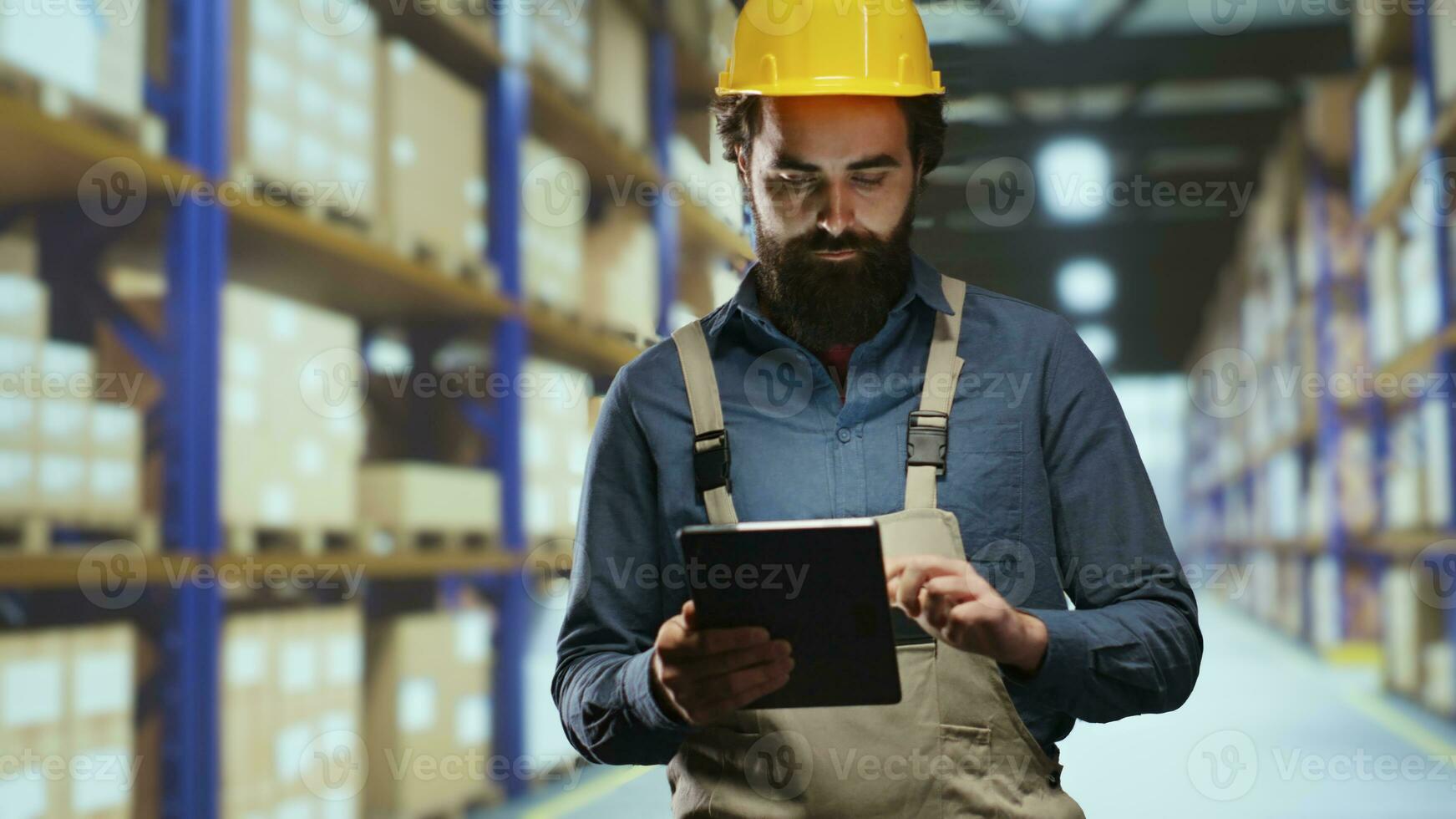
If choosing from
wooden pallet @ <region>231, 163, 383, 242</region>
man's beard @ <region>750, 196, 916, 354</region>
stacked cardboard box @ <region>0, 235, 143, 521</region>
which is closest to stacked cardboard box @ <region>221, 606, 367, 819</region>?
stacked cardboard box @ <region>0, 235, 143, 521</region>

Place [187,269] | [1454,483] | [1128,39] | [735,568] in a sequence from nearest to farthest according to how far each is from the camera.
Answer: [735,568] < [187,269] < [1454,483] < [1128,39]

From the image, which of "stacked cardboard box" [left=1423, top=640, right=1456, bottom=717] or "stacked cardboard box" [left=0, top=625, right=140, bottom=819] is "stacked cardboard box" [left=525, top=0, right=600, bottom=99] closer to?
"stacked cardboard box" [left=0, top=625, right=140, bottom=819]

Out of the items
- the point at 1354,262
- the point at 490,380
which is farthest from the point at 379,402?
the point at 1354,262

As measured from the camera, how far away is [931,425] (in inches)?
58.0

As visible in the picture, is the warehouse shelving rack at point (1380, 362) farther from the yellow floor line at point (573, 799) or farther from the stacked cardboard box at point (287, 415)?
the stacked cardboard box at point (287, 415)

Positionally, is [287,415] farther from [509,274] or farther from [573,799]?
[573,799]

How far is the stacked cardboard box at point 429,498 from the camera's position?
4211mm

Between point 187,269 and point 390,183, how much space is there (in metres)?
1.14

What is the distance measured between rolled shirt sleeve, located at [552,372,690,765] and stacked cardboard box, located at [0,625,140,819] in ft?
6.53

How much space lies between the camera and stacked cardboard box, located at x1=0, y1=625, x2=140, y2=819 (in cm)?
294

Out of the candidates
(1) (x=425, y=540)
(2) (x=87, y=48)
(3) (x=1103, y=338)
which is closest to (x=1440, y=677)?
(1) (x=425, y=540)

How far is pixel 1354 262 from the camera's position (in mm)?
9234

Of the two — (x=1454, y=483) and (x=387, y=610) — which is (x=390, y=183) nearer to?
(x=387, y=610)

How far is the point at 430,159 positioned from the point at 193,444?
1659mm
